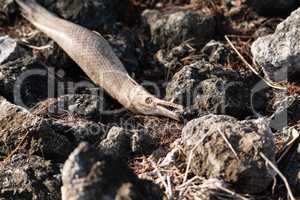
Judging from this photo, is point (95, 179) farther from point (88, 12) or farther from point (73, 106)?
point (88, 12)

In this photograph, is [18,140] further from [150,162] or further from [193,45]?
[193,45]

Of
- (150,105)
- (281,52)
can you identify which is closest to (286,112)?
(281,52)

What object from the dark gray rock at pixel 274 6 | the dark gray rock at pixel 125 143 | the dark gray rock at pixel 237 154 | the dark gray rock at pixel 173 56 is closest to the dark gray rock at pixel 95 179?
the dark gray rock at pixel 237 154

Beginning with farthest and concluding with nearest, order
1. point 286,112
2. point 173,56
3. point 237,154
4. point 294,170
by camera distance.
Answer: point 173,56
point 286,112
point 294,170
point 237,154

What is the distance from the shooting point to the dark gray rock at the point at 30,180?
3420 millimetres

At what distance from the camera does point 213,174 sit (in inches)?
127

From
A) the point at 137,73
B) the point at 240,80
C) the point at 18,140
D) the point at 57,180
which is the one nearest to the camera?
the point at 57,180

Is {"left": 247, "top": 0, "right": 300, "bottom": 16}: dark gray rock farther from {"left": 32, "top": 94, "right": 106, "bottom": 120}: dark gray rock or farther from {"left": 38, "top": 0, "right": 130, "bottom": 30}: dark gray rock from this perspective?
{"left": 32, "top": 94, "right": 106, "bottom": 120}: dark gray rock

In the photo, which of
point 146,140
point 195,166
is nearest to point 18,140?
point 146,140

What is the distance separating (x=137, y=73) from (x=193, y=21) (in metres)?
0.63

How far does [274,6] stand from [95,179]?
2774mm

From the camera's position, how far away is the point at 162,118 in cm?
414

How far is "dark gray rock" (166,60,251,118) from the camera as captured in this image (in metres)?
4.02

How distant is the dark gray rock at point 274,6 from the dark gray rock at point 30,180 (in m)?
2.32
